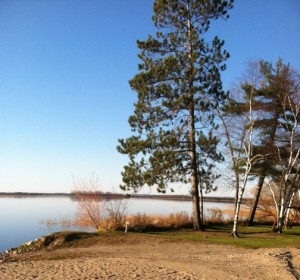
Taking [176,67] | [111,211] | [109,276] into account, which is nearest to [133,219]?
[111,211]

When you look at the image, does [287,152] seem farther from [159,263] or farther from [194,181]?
[159,263]

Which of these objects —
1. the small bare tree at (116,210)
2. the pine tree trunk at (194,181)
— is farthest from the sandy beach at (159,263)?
the pine tree trunk at (194,181)

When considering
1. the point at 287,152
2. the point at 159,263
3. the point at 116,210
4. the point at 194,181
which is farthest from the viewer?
the point at 287,152

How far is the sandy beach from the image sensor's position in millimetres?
9836

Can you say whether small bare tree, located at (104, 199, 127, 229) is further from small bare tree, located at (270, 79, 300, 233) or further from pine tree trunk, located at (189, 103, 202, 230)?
small bare tree, located at (270, 79, 300, 233)

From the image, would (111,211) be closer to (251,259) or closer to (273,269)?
(251,259)

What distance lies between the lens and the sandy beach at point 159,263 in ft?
32.3

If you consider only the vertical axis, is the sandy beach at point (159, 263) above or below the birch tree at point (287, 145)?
below

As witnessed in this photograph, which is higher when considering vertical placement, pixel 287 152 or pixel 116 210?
pixel 287 152

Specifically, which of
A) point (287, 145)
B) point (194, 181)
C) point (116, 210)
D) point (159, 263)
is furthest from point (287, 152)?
point (159, 263)

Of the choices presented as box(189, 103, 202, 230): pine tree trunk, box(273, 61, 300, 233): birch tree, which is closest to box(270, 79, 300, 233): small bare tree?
box(273, 61, 300, 233): birch tree

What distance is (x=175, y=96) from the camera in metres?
21.0

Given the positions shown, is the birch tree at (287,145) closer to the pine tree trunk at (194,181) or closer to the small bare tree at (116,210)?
the pine tree trunk at (194,181)

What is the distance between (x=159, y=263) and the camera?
438 inches
